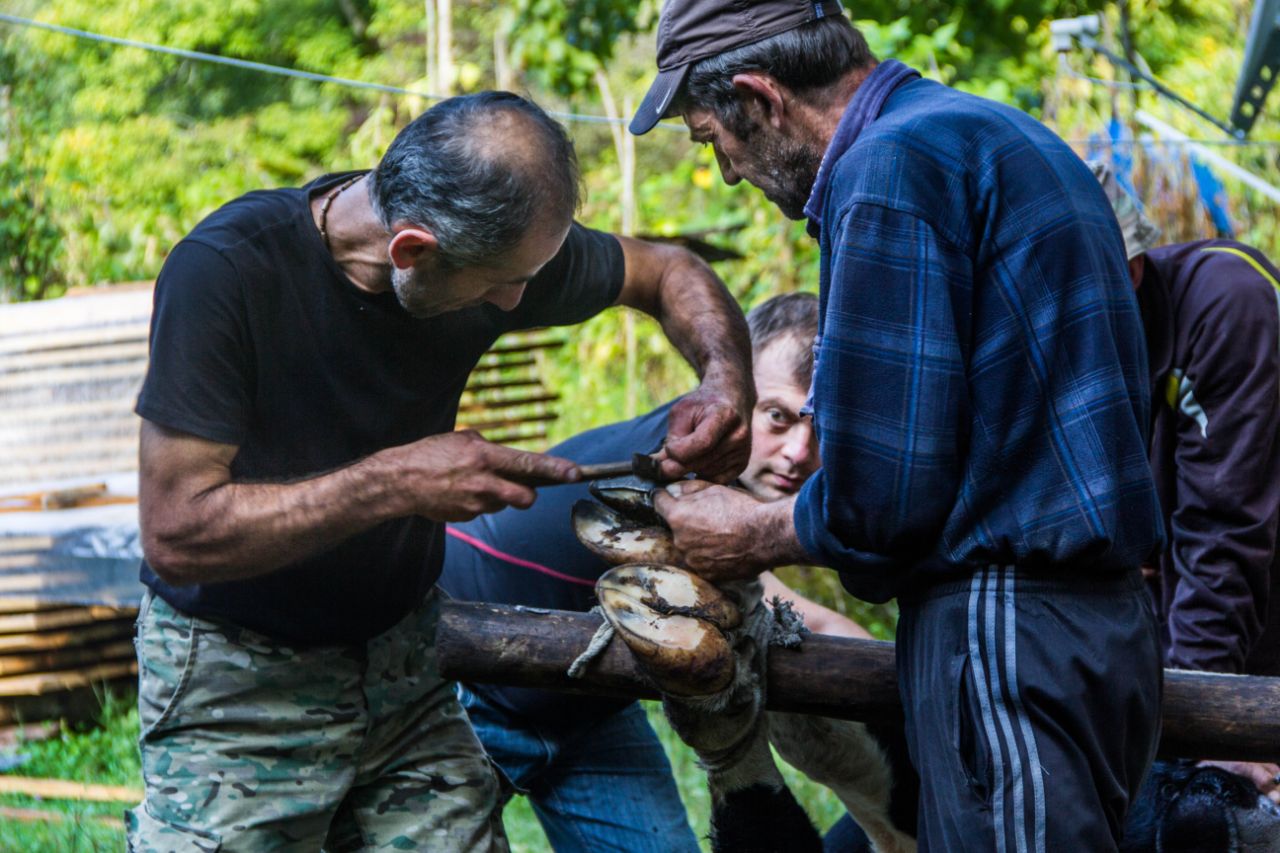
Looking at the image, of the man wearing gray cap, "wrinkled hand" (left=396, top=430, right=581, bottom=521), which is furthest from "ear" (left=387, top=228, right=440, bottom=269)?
the man wearing gray cap

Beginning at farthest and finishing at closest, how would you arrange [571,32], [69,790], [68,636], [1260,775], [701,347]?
1. [571,32]
2. [68,636]
3. [69,790]
4. [1260,775]
5. [701,347]

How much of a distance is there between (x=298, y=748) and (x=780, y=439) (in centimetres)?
135

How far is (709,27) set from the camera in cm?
232

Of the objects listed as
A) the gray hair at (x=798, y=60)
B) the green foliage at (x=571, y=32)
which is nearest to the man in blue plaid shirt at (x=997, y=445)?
the gray hair at (x=798, y=60)

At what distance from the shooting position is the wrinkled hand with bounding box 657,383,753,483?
2701 mm

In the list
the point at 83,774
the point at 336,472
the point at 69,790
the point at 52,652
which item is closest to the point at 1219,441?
the point at 336,472

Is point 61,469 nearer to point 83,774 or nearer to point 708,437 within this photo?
point 83,774

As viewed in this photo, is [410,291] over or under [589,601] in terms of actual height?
over

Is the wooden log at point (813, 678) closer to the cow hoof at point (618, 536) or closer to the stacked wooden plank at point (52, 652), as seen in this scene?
the cow hoof at point (618, 536)

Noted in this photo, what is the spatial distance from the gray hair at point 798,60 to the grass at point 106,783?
221 centimetres

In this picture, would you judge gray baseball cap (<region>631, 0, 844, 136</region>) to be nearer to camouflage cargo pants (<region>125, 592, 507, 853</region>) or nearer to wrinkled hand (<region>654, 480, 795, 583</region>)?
wrinkled hand (<region>654, 480, 795, 583</region>)

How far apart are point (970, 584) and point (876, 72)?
0.89 m

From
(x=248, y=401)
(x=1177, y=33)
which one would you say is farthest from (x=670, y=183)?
(x=248, y=401)

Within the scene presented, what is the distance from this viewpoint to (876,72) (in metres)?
2.26
